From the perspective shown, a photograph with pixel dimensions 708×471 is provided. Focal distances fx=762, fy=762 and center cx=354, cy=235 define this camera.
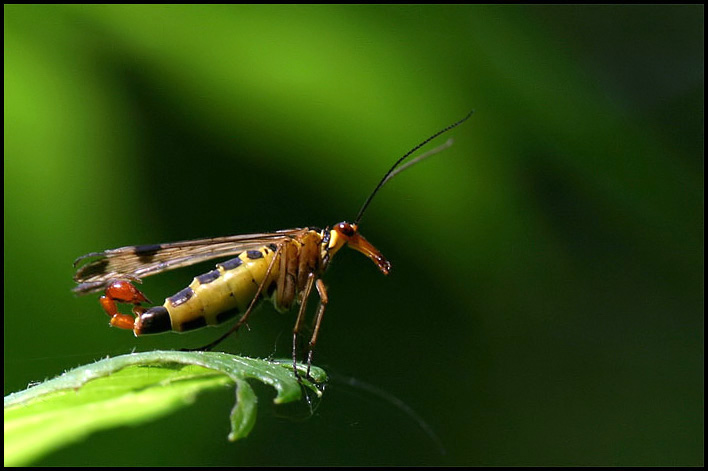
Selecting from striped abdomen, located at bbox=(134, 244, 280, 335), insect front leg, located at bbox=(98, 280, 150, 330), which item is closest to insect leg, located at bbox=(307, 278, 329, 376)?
striped abdomen, located at bbox=(134, 244, 280, 335)

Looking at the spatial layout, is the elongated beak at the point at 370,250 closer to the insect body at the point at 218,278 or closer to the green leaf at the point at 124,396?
the insect body at the point at 218,278

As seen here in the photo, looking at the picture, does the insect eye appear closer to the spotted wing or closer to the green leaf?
the spotted wing

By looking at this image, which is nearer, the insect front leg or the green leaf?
the green leaf

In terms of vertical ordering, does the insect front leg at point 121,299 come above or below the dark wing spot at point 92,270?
below

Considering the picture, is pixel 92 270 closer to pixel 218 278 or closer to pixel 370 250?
pixel 218 278

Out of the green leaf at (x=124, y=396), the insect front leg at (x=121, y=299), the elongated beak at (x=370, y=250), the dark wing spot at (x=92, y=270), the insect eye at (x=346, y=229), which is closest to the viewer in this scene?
the green leaf at (x=124, y=396)

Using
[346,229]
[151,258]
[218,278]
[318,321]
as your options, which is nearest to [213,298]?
[218,278]

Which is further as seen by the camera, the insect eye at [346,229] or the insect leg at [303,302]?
the insect eye at [346,229]

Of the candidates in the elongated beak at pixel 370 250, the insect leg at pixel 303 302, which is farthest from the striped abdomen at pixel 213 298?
the elongated beak at pixel 370 250
